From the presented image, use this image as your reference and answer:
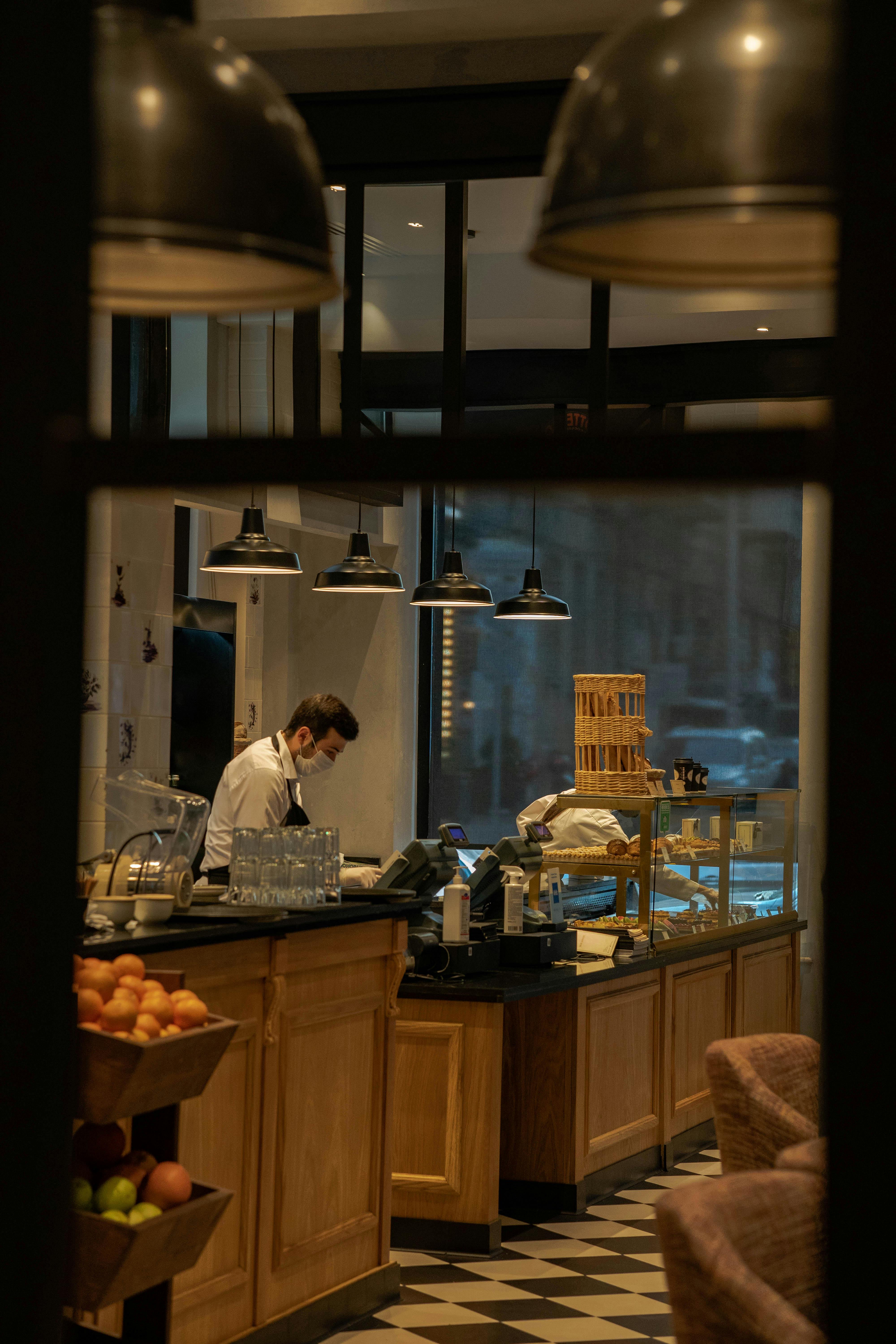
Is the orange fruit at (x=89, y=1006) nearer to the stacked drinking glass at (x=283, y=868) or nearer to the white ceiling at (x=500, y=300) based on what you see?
the stacked drinking glass at (x=283, y=868)

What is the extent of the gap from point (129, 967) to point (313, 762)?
3.47 meters

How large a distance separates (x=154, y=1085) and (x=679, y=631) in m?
7.21

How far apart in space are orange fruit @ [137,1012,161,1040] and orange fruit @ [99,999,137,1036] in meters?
0.02

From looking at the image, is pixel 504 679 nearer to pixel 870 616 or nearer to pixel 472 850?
pixel 472 850

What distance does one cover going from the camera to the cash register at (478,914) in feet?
17.6

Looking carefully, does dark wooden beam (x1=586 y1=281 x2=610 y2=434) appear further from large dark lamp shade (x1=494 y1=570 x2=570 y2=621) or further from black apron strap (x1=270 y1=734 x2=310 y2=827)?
large dark lamp shade (x1=494 y1=570 x2=570 y2=621)

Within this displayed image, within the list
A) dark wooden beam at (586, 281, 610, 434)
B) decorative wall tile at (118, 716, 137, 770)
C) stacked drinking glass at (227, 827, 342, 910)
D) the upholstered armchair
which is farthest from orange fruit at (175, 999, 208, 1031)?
decorative wall tile at (118, 716, 137, 770)

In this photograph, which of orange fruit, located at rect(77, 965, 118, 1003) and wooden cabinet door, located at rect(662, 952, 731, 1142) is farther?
wooden cabinet door, located at rect(662, 952, 731, 1142)

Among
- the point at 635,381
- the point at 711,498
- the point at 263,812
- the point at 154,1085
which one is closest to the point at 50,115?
the point at 154,1085

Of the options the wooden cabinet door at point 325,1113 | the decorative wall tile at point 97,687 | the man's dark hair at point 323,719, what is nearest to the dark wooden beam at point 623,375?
the man's dark hair at point 323,719

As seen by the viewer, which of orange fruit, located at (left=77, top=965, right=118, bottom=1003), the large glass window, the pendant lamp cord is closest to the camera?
orange fruit, located at (left=77, top=965, right=118, bottom=1003)

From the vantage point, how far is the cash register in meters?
5.38

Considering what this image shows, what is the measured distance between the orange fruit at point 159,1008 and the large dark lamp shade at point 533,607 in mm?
4298

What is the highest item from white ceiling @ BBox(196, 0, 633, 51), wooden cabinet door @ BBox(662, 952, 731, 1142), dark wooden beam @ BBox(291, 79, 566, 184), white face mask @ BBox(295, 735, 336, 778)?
white ceiling @ BBox(196, 0, 633, 51)
